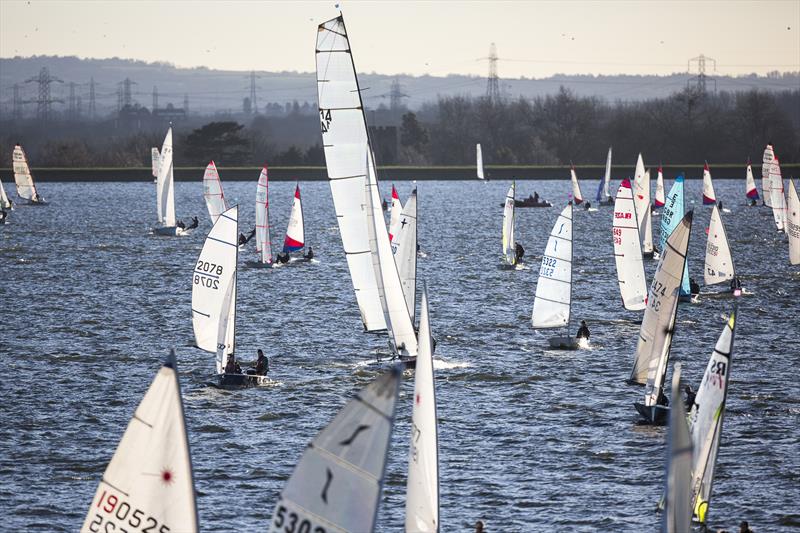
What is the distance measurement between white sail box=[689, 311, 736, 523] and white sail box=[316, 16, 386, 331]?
14328 millimetres

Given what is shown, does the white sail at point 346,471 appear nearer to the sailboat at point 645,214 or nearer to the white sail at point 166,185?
the sailboat at point 645,214

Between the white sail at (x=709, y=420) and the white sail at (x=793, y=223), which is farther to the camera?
the white sail at (x=793, y=223)

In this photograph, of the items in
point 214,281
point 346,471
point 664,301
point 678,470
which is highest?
point 214,281

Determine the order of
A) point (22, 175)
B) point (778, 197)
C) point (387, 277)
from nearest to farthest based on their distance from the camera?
point (387, 277), point (778, 197), point (22, 175)

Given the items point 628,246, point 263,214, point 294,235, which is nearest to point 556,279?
point 628,246

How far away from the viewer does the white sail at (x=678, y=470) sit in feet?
56.3

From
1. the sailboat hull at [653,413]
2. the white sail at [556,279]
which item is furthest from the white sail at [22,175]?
the sailboat hull at [653,413]

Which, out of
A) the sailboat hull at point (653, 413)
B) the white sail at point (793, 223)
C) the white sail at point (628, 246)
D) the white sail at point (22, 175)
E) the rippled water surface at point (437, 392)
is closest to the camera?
the rippled water surface at point (437, 392)

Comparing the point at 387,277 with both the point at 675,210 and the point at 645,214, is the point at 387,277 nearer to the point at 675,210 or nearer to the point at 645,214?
the point at 675,210

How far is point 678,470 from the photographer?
58.2 feet

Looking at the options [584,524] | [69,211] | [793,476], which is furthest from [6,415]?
[69,211]

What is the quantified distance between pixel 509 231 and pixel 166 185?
30889 mm

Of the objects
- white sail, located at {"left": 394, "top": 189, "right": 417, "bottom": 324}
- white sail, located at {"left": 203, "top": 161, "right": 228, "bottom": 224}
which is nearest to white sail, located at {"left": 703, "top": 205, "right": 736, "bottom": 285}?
white sail, located at {"left": 394, "top": 189, "right": 417, "bottom": 324}

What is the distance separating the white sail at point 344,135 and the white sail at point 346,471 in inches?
769
